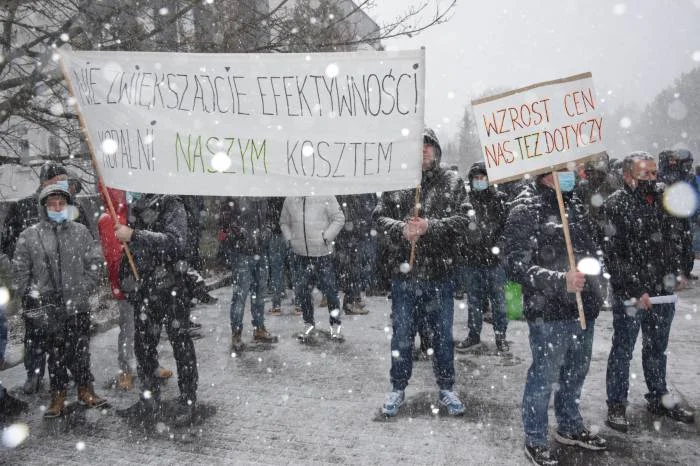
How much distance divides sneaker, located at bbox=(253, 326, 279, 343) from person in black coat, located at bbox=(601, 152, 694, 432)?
149 inches

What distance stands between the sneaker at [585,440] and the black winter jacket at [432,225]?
135 cm

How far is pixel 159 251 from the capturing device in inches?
161

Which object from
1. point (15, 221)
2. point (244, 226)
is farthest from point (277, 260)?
point (15, 221)

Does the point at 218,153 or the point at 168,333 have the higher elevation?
the point at 218,153

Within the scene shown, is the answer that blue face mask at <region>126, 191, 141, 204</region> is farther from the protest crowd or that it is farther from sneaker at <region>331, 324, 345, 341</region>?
sneaker at <region>331, 324, 345, 341</region>

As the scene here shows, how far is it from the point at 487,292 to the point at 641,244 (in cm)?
235

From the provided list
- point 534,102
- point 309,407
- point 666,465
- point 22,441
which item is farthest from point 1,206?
point 666,465

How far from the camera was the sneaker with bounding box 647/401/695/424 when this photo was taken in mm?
4016

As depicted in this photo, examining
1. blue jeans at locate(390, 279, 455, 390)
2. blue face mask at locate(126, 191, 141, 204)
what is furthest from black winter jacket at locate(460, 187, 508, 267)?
blue face mask at locate(126, 191, 141, 204)

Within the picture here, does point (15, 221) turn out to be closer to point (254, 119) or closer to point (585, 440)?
point (254, 119)

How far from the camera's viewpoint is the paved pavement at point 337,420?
3686 millimetres

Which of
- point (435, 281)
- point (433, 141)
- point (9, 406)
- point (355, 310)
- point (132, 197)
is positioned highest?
point (433, 141)

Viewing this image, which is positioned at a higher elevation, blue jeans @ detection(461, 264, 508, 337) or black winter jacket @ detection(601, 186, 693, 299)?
black winter jacket @ detection(601, 186, 693, 299)

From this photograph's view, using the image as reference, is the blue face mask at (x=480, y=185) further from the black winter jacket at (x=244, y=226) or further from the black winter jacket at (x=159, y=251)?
the black winter jacket at (x=159, y=251)
